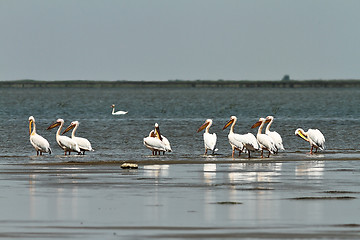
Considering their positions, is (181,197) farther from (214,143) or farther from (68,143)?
(68,143)

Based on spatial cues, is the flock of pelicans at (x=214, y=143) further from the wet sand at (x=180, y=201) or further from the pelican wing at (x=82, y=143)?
the wet sand at (x=180, y=201)

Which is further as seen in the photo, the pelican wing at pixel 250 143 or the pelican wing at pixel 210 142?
the pelican wing at pixel 210 142

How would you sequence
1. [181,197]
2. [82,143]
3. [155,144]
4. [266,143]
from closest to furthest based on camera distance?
[181,197], [266,143], [155,144], [82,143]

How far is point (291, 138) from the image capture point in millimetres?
37562

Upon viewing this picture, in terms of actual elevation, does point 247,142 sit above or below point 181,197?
above

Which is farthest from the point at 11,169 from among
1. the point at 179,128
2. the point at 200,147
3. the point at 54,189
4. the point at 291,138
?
the point at 179,128

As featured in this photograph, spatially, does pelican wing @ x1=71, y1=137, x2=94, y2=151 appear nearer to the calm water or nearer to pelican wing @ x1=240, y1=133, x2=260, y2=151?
the calm water

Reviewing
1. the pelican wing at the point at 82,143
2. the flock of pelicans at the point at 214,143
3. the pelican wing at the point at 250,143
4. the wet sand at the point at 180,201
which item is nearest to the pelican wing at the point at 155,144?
the flock of pelicans at the point at 214,143

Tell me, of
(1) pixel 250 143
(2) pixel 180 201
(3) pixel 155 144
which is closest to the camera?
(2) pixel 180 201

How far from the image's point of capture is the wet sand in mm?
11789

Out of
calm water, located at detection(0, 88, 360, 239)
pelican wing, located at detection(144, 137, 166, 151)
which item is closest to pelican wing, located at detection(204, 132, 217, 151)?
calm water, located at detection(0, 88, 360, 239)

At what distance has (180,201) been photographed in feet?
48.2

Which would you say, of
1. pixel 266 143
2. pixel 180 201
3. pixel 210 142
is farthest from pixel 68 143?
pixel 180 201

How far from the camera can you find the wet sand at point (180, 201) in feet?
38.7
